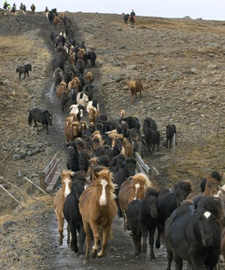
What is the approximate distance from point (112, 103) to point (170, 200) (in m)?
21.9

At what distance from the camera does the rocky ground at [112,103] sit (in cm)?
1365

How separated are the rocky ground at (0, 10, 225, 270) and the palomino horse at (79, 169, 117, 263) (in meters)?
0.48

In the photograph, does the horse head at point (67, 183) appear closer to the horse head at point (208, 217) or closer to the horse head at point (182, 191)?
the horse head at point (182, 191)

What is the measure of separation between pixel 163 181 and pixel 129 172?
428 cm

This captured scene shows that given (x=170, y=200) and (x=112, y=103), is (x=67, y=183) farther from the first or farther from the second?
(x=112, y=103)

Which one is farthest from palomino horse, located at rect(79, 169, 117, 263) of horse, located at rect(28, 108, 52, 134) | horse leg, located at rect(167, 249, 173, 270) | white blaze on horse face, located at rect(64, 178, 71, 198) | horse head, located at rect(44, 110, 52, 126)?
horse head, located at rect(44, 110, 52, 126)

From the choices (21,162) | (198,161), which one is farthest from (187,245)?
(21,162)

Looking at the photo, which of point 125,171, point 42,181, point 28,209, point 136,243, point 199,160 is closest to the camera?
point 136,243

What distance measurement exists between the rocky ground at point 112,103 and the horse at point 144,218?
0.32m

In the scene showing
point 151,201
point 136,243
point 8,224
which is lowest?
point 8,224

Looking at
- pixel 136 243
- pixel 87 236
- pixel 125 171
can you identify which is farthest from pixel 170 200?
pixel 125 171

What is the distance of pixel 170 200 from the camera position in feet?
39.0

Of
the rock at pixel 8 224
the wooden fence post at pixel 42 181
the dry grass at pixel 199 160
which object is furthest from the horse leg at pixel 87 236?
the dry grass at pixel 199 160

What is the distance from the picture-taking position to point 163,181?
19.7 metres
